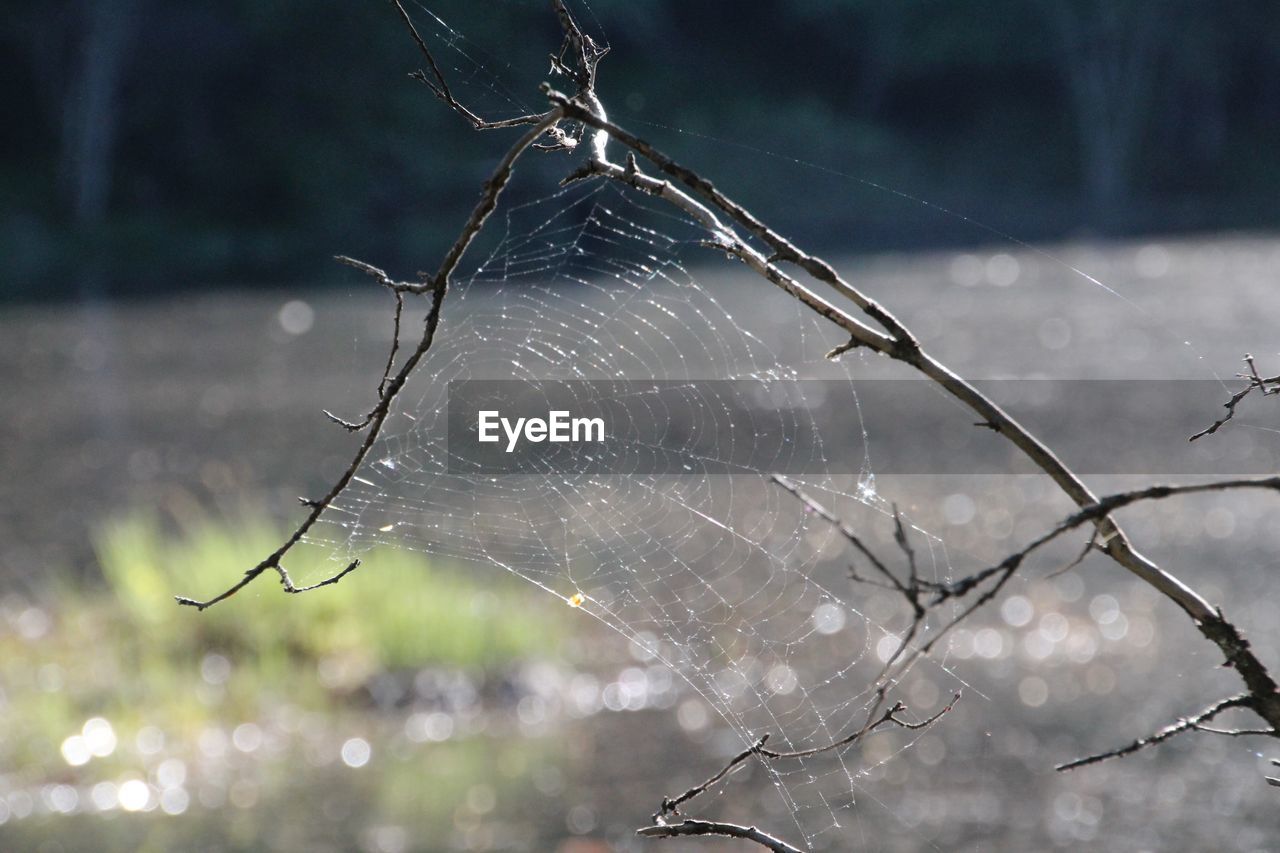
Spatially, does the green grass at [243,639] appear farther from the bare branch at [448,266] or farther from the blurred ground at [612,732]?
the bare branch at [448,266]

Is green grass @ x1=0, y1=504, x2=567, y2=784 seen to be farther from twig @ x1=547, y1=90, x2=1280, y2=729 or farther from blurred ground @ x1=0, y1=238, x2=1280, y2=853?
twig @ x1=547, y1=90, x2=1280, y2=729

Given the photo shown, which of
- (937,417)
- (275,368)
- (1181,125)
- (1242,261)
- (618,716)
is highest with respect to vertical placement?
(1181,125)

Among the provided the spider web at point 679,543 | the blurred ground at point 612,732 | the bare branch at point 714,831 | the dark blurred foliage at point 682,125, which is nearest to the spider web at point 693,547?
the spider web at point 679,543

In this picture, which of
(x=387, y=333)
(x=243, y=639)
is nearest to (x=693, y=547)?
(x=243, y=639)

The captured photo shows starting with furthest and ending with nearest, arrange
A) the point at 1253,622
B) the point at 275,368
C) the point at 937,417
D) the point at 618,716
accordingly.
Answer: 1. the point at 275,368
2. the point at 937,417
3. the point at 1253,622
4. the point at 618,716

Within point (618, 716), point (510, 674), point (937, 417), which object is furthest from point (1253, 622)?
point (937, 417)

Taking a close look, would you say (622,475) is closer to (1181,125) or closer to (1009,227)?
(1009,227)

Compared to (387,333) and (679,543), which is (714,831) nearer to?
(679,543)
